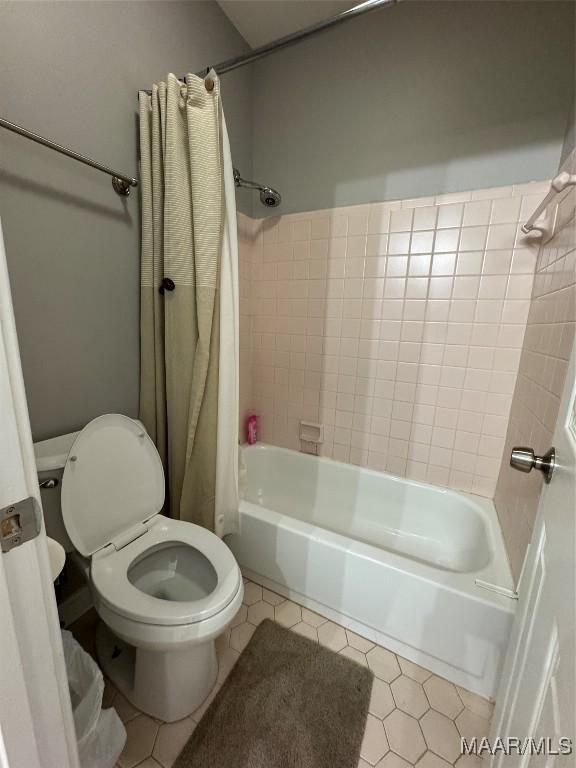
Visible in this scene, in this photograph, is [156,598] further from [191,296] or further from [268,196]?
[268,196]

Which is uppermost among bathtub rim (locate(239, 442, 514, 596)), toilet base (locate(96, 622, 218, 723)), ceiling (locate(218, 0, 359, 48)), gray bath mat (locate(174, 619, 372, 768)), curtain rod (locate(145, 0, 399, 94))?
ceiling (locate(218, 0, 359, 48))

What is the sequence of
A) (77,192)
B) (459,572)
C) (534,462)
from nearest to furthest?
(534,462)
(77,192)
(459,572)

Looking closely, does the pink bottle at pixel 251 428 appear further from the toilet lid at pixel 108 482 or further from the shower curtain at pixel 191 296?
the toilet lid at pixel 108 482

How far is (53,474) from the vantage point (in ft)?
3.09

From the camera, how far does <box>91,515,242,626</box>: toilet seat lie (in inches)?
31.7

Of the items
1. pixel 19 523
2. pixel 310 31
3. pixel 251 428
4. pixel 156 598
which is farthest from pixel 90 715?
pixel 310 31

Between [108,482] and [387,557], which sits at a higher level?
[108,482]

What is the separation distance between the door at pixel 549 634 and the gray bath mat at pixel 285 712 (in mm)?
454

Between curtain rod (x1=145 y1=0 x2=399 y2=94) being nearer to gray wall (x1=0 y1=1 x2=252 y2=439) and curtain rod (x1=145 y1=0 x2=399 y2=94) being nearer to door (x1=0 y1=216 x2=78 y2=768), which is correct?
gray wall (x1=0 y1=1 x2=252 y2=439)

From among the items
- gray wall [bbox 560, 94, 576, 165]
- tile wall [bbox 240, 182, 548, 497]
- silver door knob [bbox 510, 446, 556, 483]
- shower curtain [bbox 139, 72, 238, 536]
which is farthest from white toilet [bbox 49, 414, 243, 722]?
gray wall [bbox 560, 94, 576, 165]

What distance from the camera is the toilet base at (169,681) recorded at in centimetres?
91

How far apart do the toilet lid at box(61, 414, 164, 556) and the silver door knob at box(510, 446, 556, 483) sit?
109 centimetres

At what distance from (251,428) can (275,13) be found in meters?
1.99

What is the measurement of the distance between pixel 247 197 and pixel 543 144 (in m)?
1.32
